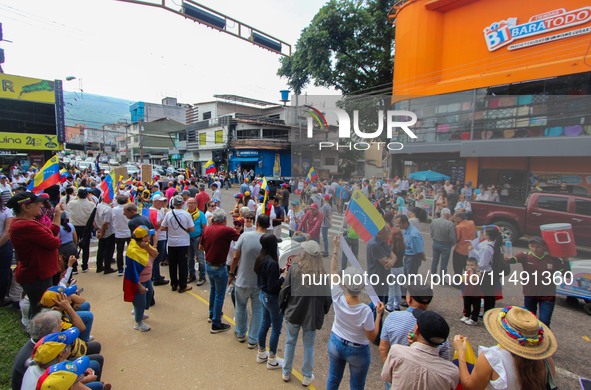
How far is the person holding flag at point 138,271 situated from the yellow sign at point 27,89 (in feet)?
115

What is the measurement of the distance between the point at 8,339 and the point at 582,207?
728 centimetres

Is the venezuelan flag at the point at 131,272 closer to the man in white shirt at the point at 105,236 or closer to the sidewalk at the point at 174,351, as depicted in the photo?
the sidewalk at the point at 174,351

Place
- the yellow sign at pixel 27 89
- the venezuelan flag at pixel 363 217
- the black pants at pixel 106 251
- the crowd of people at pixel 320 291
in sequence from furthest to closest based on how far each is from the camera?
the yellow sign at pixel 27 89
the black pants at pixel 106 251
the venezuelan flag at pixel 363 217
the crowd of people at pixel 320 291

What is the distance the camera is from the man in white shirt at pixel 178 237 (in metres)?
5.27

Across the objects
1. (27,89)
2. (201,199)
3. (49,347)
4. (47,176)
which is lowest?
(49,347)

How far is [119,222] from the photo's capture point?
609cm

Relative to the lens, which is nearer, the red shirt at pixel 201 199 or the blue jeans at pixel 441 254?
the blue jeans at pixel 441 254

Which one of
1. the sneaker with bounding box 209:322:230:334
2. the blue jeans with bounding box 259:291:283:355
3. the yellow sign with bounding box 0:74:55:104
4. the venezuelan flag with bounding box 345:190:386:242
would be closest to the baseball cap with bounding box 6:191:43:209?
the sneaker with bounding box 209:322:230:334

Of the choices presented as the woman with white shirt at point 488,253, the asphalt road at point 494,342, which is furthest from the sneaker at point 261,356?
the woman with white shirt at point 488,253

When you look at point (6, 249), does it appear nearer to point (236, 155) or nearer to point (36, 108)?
point (236, 155)

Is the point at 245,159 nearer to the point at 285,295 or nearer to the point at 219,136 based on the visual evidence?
the point at 219,136

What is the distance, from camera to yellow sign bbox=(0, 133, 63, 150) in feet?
88.6

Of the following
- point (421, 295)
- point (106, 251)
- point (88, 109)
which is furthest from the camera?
point (88, 109)

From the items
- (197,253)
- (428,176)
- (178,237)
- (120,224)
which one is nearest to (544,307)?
(428,176)
